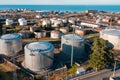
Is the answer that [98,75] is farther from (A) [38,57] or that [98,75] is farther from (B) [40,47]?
(B) [40,47]

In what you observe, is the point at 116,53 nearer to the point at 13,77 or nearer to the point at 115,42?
the point at 115,42

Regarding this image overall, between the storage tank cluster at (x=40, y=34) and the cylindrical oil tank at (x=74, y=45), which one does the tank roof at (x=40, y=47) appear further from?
the storage tank cluster at (x=40, y=34)

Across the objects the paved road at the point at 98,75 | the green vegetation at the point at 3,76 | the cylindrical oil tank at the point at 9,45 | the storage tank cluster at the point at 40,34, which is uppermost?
the cylindrical oil tank at the point at 9,45

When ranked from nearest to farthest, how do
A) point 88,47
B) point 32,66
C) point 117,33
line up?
point 32,66
point 88,47
point 117,33

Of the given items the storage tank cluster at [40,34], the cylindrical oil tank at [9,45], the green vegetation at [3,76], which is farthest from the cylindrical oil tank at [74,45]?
the storage tank cluster at [40,34]

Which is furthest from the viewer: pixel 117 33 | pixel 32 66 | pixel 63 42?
pixel 117 33

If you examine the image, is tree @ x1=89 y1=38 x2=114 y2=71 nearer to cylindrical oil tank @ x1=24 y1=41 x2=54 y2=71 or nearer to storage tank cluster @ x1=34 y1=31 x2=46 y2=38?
cylindrical oil tank @ x1=24 y1=41 x2=54 y2=71

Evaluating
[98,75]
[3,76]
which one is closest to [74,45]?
[98,75]

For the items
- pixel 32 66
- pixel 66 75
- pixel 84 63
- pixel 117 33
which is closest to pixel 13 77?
pixel 32 66
